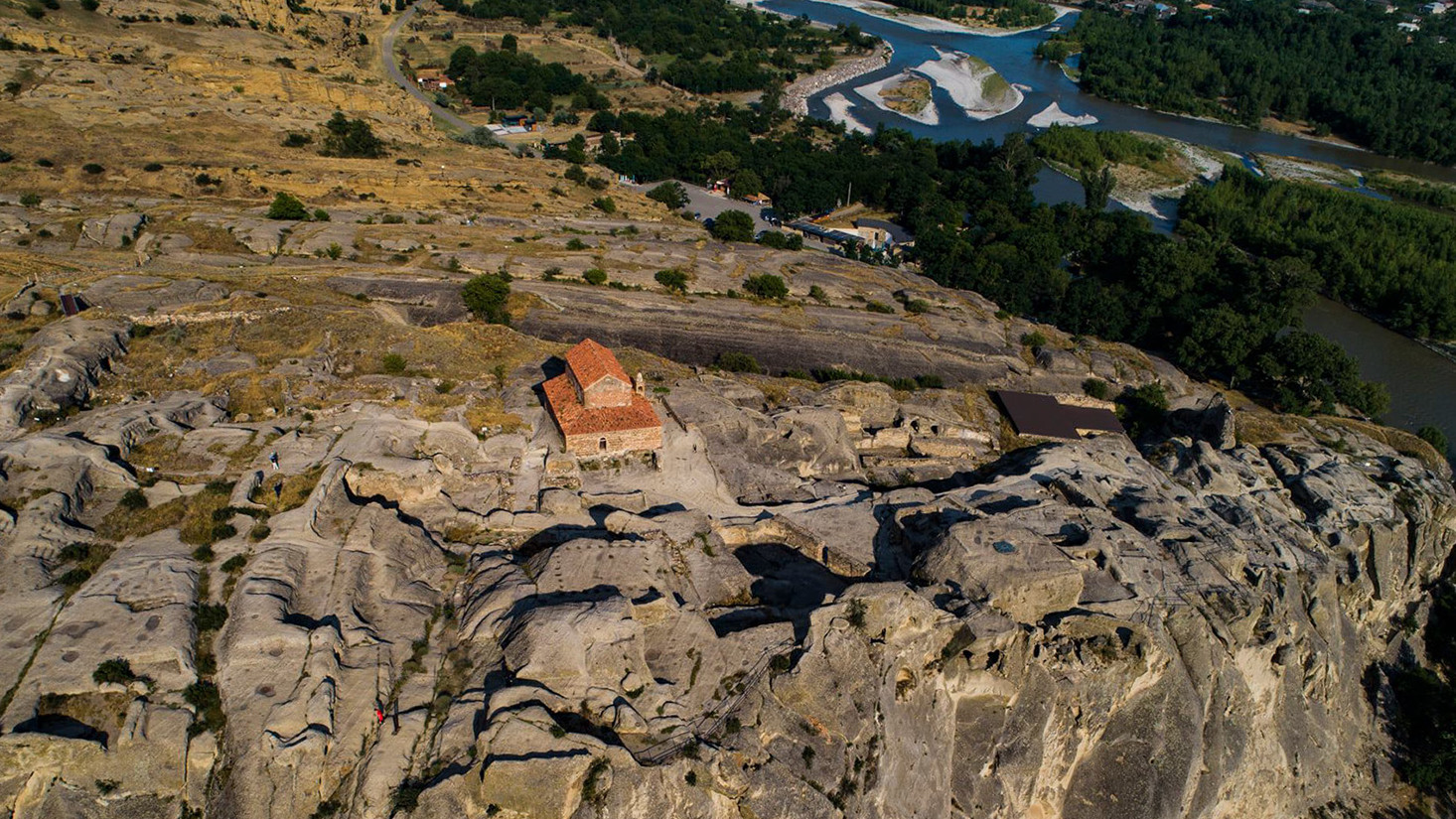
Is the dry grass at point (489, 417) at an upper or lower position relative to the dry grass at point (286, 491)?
lower

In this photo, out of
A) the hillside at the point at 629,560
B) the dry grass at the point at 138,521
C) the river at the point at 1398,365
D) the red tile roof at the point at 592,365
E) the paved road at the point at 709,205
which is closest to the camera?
the hillside at the point at 629,560

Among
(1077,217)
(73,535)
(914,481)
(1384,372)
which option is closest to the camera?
(73,535)

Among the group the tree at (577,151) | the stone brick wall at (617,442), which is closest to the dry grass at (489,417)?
the stone brick wall at (617,442)

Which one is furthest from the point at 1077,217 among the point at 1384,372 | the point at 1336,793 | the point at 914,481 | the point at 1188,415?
the point at 1336,793

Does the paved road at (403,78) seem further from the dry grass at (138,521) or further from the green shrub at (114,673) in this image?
the green shrub at (114,673)

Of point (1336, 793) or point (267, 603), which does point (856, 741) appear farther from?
point (1336, 793)

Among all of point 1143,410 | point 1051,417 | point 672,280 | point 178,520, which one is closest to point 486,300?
point 672,280

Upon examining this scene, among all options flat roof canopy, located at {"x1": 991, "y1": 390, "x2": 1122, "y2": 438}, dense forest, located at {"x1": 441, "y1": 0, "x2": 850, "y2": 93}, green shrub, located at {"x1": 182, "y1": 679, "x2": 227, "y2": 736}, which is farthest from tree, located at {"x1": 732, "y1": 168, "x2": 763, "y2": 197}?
green shrub, located at {"x1": 182, "y1": 679, "x2": 227, "y2": 736}

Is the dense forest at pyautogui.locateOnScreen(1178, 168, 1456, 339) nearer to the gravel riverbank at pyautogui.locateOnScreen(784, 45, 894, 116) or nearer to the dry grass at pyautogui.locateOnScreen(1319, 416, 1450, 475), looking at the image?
the dry grass at pyautogui.locateOnScreen(1319, 416, 1450, 475)
